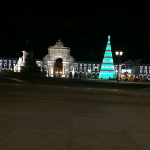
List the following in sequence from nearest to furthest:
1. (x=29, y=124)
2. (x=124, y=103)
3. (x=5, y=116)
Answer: (x=29, y=124), (x=5, y=116), (x=124, y=103)

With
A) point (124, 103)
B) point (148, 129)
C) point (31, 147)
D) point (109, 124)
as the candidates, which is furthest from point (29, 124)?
point (124, 103)

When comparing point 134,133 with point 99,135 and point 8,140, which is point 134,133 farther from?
point 8,140

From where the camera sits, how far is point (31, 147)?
4.88 metres

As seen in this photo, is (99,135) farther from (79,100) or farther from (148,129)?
(79,100)

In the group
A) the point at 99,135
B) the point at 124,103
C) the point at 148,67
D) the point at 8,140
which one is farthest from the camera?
the point at 148,67

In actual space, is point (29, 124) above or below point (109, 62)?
below

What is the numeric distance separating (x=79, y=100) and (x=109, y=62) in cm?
4718

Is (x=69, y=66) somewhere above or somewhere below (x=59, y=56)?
below

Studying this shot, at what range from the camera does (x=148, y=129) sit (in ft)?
22.1

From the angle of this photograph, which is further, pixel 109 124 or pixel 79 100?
pixel 79 100

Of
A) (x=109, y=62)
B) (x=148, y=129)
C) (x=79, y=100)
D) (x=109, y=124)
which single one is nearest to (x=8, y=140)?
(x=109, y=124)

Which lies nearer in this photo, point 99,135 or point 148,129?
point 99,135

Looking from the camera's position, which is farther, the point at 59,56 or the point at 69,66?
the point at 69,66

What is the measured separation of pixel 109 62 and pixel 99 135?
53611 millimetres
